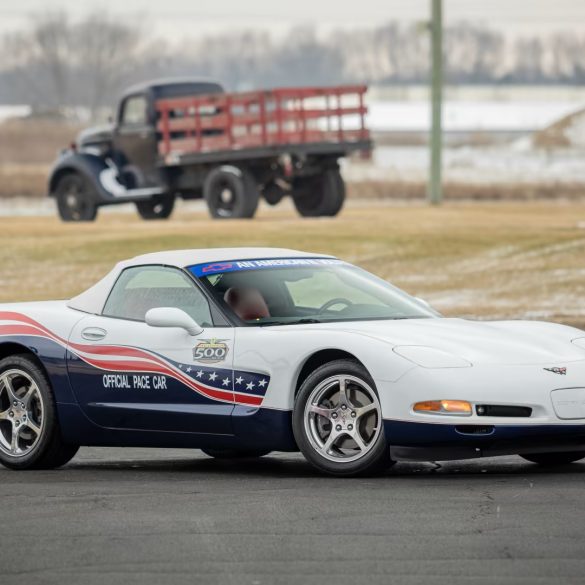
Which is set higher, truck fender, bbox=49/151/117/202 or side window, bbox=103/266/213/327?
side window, bbox=103/266/213/327

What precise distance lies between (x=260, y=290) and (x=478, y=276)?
15.8 m

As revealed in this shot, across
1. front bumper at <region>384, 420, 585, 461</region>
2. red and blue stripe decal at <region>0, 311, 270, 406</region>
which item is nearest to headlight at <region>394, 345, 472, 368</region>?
front bumper at <region>384, 420, 585, 461</region>

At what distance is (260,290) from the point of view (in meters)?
9.86

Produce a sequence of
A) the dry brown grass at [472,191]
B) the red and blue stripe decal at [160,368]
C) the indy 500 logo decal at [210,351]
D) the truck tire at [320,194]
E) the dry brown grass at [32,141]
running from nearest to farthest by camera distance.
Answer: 1. the red and blue stripe decal at [160,368]
2. the indy 500 logo decal at [210,351]
3. the truck tire at [320,194]
4. the dry brown grass at [472,191]
5. the dry brown grass at [32,141]

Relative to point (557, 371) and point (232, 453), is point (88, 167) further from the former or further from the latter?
point (557, 371)

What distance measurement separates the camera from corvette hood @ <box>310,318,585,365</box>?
8.92 m

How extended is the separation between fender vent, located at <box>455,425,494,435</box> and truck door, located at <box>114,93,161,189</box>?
77.1 feet

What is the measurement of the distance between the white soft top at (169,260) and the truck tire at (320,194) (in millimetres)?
22686

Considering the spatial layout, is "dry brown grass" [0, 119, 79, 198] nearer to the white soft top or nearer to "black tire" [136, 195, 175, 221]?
"black tire" [136, 195, 175, 221]

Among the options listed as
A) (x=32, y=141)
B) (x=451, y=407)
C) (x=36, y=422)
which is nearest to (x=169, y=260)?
(x=36, y=422)

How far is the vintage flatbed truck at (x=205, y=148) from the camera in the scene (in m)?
31.6

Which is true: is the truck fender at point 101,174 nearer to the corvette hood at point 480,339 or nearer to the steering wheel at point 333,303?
the steering wheel at point 333,303

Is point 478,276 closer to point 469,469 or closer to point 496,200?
point 469,469

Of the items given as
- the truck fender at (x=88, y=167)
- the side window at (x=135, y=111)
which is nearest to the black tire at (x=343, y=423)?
the truck fender at (x=88, y=167)
